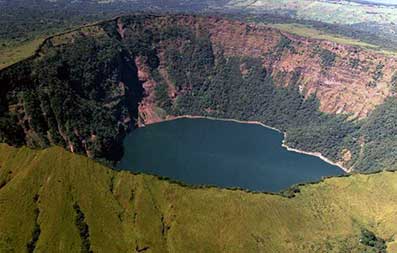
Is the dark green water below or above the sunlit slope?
below

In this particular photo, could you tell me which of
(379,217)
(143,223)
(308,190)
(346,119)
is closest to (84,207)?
(143,223)

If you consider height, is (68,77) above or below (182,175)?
above

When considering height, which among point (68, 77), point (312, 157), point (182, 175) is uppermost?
point (68, 77)

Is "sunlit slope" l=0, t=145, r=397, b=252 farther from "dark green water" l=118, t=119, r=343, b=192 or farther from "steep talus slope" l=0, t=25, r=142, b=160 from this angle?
"dark green water" l=118, t=119, r=343, b=192

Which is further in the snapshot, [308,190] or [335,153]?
[335,153]

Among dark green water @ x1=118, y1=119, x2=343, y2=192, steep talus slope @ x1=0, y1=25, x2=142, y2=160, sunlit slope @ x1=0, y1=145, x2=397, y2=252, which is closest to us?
sunlit slope @ x1=0, y1=145, x2=397, y2=252

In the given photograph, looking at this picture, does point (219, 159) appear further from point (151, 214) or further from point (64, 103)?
point (151, 214)

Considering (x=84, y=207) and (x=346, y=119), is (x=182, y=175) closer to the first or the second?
(x=84, y=207)

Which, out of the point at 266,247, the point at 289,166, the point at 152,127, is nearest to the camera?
the point at 266,247

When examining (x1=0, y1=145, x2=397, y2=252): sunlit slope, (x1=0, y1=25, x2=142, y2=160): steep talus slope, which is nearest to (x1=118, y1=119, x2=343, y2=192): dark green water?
(x1=0, y1=25, x2=142, y2=160): steep talus slope
